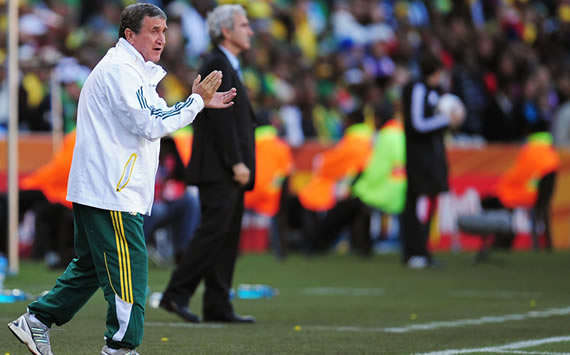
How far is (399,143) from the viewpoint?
54.0 feet

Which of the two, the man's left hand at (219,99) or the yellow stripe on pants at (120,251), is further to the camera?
the man's left hand at (219,99)

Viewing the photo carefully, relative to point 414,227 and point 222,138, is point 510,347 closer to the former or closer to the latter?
point 222,138

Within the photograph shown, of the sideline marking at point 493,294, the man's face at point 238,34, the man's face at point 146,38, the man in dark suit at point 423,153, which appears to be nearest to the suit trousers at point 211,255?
the man's face at point 238,34

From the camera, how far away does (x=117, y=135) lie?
5.56 meters

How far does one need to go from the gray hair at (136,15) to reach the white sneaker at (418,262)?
8.61 m

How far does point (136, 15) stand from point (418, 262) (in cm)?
878

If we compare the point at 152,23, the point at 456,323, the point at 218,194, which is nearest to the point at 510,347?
the point at 456,323

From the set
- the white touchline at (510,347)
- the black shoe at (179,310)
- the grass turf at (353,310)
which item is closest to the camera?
the white touchline at (510,347)

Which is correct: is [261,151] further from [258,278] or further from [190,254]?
[190,254]

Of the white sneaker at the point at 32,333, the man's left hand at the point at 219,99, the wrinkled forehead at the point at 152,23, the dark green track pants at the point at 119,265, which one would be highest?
the wrinkled forehead at the point at 152,23

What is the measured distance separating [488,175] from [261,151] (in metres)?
4.60

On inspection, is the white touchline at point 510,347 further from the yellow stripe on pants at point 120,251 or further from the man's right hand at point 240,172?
the man's right hand at point 240,172

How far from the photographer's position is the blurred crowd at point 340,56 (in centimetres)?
1738

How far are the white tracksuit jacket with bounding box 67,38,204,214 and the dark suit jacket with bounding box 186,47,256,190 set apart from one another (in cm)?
230
